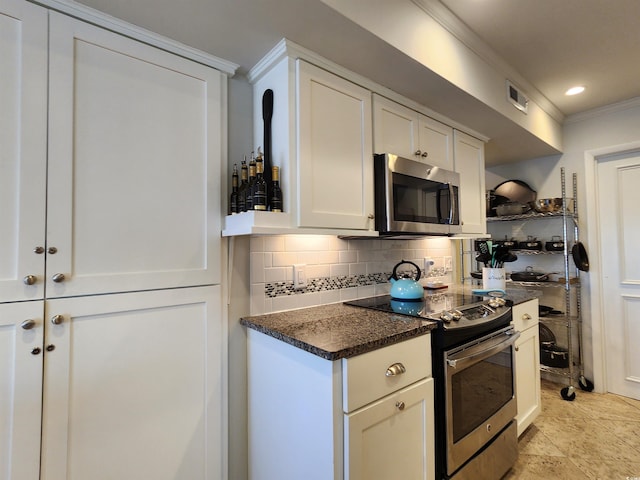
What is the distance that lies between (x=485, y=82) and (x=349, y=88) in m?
0.96

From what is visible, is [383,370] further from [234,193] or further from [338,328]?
[234,193]

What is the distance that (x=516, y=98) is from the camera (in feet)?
7.39

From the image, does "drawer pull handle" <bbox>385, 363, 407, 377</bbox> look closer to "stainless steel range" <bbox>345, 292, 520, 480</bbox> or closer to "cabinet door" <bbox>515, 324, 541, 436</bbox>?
"stainless steel range" <bbox>345, 292, 520, 480</bbox>

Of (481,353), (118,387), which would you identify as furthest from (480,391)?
(118,387)

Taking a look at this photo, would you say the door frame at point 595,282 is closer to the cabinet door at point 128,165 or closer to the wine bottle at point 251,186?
the wine bottle at point 251,186

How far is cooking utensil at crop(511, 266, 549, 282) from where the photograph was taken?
2935mm

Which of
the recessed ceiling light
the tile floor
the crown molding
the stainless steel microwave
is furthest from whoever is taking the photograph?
the recessed ceiling light

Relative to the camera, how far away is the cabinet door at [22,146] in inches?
40.1

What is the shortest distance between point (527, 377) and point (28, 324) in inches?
104

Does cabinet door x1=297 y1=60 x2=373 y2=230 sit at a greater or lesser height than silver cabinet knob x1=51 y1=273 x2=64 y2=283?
greater

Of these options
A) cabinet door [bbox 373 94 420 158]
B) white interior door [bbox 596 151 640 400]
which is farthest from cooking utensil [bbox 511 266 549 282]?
cabinet door [bbox 373 94 420 158]

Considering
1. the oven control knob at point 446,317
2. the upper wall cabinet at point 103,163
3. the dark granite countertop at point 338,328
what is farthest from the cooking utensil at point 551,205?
the upper wall cabinet at point 103,163

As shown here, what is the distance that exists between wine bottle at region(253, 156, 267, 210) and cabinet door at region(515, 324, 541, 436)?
1770mm

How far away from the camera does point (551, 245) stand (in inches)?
114
